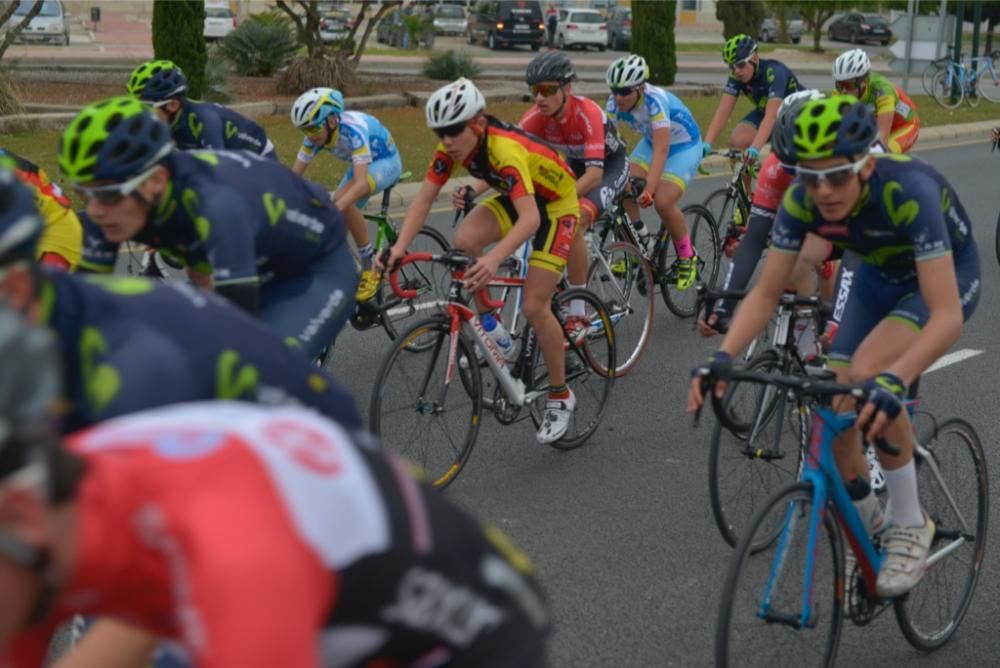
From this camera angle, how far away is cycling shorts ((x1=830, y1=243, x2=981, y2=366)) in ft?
17.3

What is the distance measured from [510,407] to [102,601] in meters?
5.54

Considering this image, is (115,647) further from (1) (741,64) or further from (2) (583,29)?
(2) (583,29)

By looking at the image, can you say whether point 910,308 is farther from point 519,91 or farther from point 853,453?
point 519,91

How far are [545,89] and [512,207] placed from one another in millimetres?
1845

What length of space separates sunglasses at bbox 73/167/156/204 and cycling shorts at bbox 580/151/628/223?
5265 millimetres

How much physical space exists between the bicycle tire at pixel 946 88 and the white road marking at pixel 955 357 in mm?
21729

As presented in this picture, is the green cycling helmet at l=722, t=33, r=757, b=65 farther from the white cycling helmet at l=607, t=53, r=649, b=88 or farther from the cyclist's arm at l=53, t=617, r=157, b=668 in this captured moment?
the cyclist's arm at l=53, t=617, r=157, b=668

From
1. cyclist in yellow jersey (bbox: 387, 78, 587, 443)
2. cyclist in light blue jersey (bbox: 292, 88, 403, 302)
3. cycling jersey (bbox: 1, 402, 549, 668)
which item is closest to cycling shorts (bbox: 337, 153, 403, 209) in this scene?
cyclist in light blue jersey (bbox: 292, 88, 403, 302)

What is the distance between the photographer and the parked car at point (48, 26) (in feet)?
138

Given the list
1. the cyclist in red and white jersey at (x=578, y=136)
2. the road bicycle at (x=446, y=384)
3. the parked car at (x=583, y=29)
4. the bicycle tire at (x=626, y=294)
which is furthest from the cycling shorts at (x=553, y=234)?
the parked car at (x=583, y=29)

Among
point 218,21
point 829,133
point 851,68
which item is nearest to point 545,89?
point 851,68

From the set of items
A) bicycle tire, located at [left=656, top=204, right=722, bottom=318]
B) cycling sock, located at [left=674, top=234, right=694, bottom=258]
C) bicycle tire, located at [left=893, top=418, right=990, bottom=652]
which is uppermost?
bicycle tire, located at [left=893, top=418, right=990, bottom=652]

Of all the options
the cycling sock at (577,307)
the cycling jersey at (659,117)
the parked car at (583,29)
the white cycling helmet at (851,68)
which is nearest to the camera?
the cycling sock at (577,307)

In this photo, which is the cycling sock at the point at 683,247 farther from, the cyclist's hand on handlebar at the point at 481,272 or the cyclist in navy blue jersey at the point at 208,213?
the cyclist in navy blue jersey at the point at 208,213
